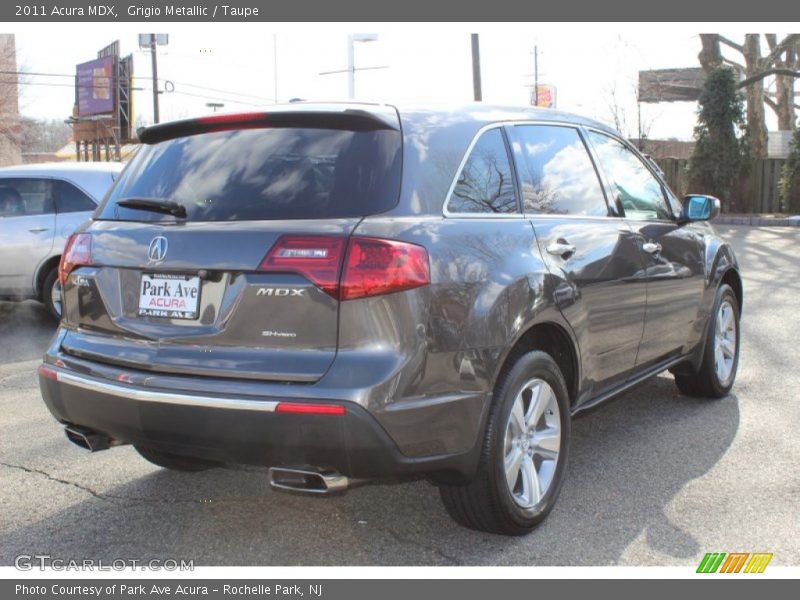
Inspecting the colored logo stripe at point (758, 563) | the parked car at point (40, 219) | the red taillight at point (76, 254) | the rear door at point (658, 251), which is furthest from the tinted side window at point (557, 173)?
the parked car at point (40, 219)

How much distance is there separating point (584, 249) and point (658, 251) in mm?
959

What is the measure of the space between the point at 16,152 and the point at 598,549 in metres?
53.0

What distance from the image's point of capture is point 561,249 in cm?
365

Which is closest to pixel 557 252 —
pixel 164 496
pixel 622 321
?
pixel 622 321

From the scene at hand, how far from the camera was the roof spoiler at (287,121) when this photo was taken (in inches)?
121

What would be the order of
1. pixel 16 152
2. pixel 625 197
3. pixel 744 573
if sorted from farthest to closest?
pixel 16 152, pixel 625 197, pixel 744 573

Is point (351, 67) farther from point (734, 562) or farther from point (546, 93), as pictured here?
point (546, 93)

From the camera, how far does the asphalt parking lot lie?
3.28 meters

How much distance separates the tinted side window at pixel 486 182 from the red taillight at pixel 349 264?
423 millimetres

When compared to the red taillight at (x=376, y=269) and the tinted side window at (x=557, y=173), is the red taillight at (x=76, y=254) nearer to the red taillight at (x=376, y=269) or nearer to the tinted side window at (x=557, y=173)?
the red taillight at (x=376, y=269)

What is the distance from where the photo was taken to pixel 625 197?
15.0ft

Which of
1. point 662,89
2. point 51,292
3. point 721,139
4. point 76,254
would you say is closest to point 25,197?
point 51,292
